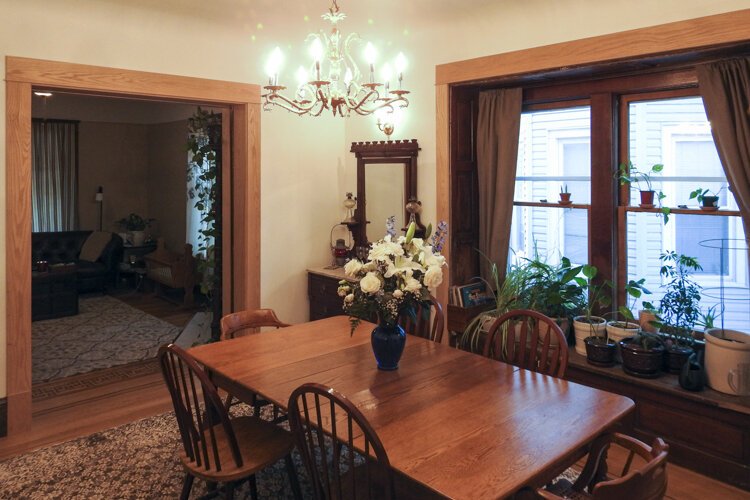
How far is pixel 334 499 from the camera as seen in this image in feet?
6.01

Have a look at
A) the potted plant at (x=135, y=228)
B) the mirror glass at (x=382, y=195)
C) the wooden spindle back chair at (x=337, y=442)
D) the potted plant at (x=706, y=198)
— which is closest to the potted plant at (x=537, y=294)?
the potted plant at (x=706, y=198)

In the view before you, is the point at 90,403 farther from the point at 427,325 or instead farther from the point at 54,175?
the point at 54,175

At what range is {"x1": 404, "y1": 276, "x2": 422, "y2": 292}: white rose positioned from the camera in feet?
7.45

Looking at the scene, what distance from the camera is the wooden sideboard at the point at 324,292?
14.8ft

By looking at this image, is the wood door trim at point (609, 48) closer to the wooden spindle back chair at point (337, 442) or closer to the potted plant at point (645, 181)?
the potted plant at point (645, 181)

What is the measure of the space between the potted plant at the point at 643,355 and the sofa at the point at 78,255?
6913mm

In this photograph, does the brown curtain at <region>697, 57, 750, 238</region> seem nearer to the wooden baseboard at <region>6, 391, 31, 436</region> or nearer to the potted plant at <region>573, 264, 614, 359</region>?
the potted plant at <region>573, 264, 614, 359</region>

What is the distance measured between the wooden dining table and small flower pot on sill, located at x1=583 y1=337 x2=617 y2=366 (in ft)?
3.63

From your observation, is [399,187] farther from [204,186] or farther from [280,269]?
[204,186]

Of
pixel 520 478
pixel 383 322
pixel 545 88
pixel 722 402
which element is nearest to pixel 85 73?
pixel 383 322

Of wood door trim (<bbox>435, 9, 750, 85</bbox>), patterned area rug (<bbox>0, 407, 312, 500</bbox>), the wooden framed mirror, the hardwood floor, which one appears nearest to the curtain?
the hardwood floor

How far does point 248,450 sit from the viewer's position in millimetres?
2346

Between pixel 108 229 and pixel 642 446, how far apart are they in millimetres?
8740

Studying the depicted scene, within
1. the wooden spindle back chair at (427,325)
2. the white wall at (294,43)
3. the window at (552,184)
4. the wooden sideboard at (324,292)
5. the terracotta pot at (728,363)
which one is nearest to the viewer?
the terracotta pot at (728,363)
